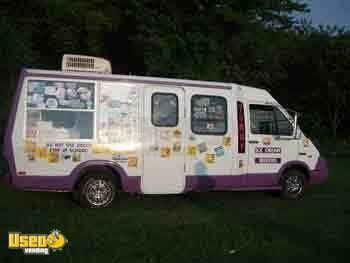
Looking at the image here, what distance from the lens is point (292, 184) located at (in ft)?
25.9

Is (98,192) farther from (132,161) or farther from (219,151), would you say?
(219,151)

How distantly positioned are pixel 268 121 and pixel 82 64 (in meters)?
4.02

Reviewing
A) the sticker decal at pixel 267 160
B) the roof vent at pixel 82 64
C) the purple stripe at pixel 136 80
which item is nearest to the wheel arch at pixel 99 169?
the purple stripe at pixel 136 80

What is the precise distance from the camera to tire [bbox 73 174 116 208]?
6.50 m

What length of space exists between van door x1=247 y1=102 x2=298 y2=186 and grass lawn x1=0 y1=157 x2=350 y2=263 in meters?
0.64

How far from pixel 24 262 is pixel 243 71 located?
17.2m

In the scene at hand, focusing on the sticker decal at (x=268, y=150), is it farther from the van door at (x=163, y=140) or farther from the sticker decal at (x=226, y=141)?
the van door at (x=163, y=140)

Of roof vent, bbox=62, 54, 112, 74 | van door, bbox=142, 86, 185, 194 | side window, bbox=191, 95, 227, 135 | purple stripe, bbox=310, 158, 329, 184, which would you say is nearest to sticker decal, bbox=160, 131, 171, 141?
van door, bbox=142, 86, 185, 194

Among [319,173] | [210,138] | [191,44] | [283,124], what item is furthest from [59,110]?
[191,44]

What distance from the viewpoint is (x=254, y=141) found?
7426 millimetres

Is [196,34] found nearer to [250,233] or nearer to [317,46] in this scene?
[317,46]

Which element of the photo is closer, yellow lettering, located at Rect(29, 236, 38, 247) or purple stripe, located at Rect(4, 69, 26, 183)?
yellow lettering, located at Rect(29, 236, 38, 247)

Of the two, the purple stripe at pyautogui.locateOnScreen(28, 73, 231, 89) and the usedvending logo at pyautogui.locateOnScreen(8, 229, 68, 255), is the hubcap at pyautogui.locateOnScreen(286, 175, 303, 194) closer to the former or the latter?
the purple stripe at pyautogui.locateOnScreen(28, 73, 231, 89)

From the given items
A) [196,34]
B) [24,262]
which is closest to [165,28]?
[196,34]
